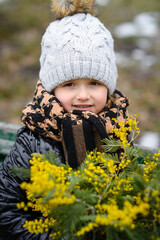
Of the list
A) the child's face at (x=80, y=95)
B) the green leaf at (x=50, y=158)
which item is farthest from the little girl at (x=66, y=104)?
the green leaf at (x=50, y=158)

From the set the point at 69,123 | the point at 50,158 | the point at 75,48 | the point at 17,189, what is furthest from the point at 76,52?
the point at 17,189

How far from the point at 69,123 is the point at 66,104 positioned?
23 cm

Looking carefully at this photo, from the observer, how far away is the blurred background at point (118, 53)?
5.36 meters

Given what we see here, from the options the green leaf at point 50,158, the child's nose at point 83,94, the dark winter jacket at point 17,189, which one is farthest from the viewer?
the child's nose at point 83,94

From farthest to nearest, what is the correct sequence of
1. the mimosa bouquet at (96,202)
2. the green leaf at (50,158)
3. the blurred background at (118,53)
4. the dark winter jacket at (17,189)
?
1. the blurred background at (118,53)
2. the dark winter jacket at (17,189)
3. the green leaf at (50,158)
4. the mimosa bouquet at (96,202)

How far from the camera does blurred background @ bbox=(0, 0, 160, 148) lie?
5.36 metres

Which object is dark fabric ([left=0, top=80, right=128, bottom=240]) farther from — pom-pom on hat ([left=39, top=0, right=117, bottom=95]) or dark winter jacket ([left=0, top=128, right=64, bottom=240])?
pom-pom on hat ([left=39, top=0, right=117, bottom=95])

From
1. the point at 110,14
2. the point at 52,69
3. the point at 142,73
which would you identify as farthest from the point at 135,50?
the point at 52,69

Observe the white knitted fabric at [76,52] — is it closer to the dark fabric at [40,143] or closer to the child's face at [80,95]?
the child's face at [80,95]

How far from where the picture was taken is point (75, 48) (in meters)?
1.64

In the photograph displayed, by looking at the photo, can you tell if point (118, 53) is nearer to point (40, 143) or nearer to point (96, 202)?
point (40, 143)

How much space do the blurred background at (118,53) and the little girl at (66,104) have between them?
2.60 m

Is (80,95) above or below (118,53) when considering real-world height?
below

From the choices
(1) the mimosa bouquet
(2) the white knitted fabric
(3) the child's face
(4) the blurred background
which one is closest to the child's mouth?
(3) the child's face
